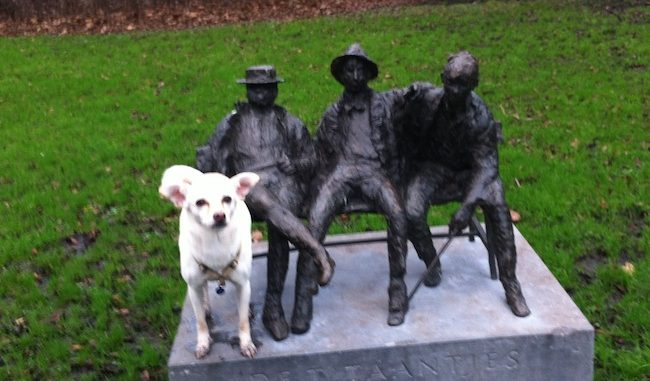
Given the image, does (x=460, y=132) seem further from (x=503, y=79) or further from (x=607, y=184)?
(x=503, y=79)

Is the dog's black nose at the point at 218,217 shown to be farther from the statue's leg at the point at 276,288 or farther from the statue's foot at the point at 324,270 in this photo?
the statue's leg at the point at 276,288

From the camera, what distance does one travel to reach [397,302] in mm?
3951

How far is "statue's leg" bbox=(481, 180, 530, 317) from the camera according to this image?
393 cm

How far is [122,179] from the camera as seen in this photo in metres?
7.29

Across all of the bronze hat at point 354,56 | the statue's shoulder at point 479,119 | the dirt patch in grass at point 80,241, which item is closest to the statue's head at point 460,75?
the statue's shoulder at point 479,119

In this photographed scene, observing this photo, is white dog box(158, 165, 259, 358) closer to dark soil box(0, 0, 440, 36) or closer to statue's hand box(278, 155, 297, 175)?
statue's hand box(278, 155, 297, 175)

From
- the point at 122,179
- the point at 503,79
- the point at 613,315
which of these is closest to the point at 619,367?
the point at 613,315

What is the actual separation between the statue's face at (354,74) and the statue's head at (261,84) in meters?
0.37

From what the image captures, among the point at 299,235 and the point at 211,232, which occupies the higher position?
the point at 211,232

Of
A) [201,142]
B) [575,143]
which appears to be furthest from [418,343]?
[201,142]

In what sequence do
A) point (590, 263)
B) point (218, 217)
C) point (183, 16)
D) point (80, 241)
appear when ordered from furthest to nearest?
point (183, 16) → point (80, 241) → point (590, 263) → point (218, 217)

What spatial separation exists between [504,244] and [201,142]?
4848 millimetres

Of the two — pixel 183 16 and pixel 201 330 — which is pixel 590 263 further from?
pixel 183 16

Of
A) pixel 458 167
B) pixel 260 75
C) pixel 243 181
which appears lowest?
pixel 458 167
